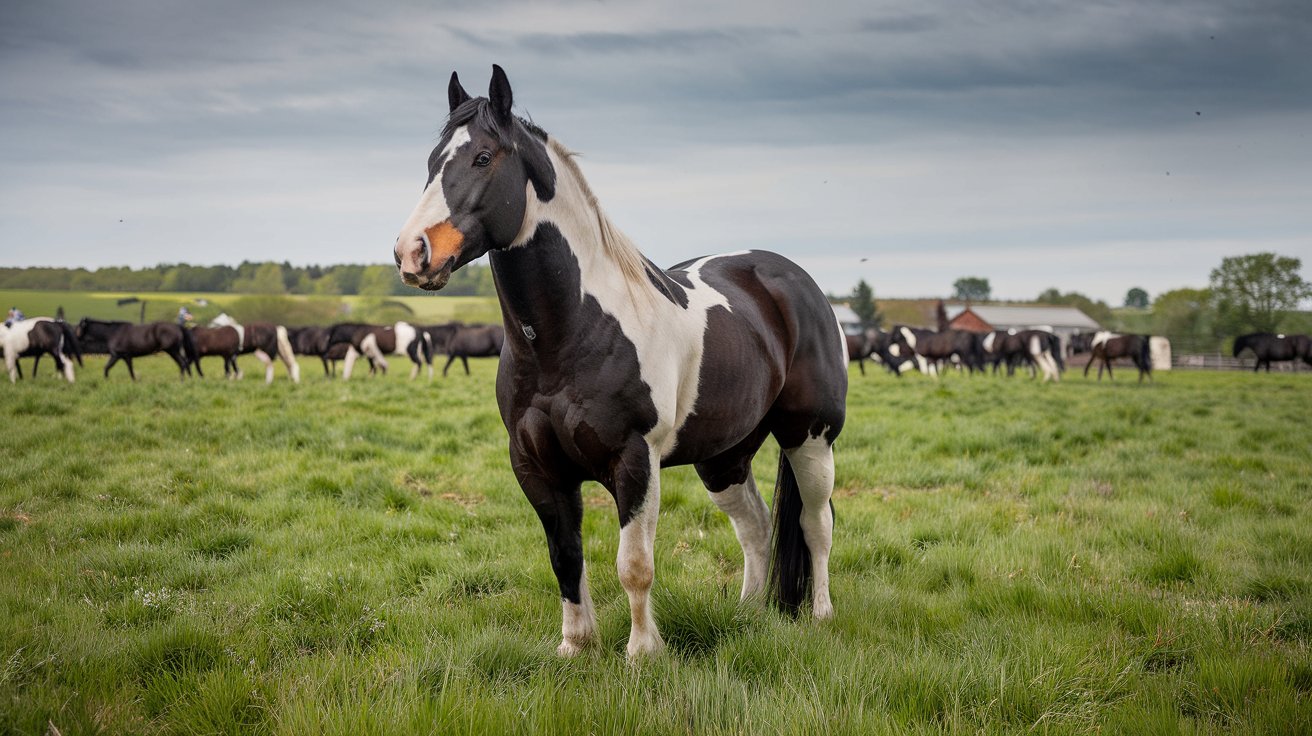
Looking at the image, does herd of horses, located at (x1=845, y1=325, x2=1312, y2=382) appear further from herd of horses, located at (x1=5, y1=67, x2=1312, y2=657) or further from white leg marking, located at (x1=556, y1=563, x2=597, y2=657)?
white leg marking, located at (x1=556, y1=563, x2=597, y2=657)

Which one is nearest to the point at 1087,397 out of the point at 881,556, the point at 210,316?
the point at 881,556

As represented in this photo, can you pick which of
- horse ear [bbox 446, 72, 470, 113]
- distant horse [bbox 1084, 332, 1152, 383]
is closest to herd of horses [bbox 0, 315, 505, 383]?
horse ear [bbox 446, 72, 470, 113]

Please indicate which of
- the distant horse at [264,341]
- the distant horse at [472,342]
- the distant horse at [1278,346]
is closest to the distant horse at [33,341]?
the distant horse at [264,341]

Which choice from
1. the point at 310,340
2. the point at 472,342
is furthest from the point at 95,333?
the point at 472,342

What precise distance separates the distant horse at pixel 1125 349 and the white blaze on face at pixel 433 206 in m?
28.6

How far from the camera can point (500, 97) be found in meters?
2.66

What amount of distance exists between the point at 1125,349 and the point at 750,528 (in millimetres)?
29048

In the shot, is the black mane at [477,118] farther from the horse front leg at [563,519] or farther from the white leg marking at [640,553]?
the white leg marking at [640,553]

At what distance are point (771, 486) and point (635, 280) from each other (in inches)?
178

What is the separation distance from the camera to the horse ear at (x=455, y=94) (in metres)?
2.89

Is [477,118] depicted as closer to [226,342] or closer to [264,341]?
[226,342]

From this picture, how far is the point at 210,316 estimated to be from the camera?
101 feet

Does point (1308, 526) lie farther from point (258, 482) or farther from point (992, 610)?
point (258, 482)

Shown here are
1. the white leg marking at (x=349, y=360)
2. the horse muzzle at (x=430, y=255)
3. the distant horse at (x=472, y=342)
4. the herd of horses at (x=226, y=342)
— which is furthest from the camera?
the distant horse at (x=472, y=342)
